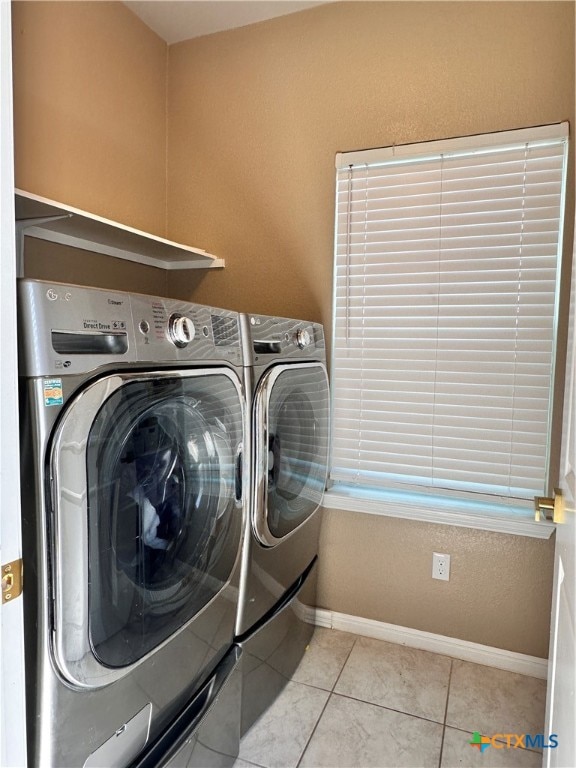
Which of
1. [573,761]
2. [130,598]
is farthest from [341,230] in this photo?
[573,761]

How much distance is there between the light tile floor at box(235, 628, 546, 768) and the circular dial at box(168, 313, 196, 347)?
1299 millimetres

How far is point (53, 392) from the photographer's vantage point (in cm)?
80

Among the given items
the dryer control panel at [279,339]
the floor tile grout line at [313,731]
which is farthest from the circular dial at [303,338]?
the floor tile grout line at [313,731]

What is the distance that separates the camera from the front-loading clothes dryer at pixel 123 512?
81 centimetres

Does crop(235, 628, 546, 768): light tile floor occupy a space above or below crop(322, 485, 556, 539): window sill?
below

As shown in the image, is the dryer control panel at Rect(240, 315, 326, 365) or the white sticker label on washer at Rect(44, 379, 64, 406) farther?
the dryer control panel at Rect(240, 315, 326, 365)

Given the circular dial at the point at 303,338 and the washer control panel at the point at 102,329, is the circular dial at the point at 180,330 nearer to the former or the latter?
the washer control panel at the point at 102,329

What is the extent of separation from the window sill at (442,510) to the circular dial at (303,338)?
709 millimetres

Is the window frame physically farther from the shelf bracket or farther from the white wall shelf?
the shelf bracket

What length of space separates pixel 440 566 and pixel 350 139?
71.3 inches

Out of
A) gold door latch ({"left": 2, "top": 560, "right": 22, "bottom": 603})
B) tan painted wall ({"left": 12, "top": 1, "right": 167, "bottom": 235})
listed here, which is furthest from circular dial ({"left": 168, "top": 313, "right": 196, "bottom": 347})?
tan painted wall ({"left": 12, "top": 1, "right": 167, "bottom": 235})

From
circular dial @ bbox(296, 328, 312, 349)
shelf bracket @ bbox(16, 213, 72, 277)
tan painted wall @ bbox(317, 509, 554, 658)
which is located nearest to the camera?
shelf bracket @ bbox(16, 213, 72, 277)

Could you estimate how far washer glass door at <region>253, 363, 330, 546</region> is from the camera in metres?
1.46

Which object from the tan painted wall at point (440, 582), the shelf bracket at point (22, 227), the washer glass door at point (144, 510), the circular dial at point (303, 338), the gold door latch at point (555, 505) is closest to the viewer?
the washer glass door at point (144, 510)
